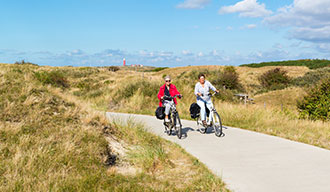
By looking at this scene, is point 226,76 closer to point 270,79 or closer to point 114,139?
point 270,79

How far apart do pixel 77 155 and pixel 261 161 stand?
13.3 feet

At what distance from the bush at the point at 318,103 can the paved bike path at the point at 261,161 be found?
6397mm

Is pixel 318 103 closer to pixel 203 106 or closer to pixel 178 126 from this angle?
pixel 203 106

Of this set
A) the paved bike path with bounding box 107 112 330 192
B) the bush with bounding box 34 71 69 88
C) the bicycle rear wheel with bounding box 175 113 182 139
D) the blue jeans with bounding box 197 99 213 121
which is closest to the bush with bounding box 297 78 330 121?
the paved bike path with bounding box 107 112 330 192

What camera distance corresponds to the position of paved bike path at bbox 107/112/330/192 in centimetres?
577

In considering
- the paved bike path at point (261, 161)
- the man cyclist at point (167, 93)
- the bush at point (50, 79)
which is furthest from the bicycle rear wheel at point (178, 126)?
the bush at point (50, 79)

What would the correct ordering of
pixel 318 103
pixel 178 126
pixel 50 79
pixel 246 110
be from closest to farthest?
pixel 178 126 < pixel 246 110 < pixel 318 103 < pixel 50 79

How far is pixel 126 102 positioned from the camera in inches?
874

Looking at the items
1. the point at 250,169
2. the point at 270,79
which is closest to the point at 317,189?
the point at 250,169

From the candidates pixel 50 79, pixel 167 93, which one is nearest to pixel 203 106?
pixel 167 93

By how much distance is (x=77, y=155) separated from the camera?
22.0 feet

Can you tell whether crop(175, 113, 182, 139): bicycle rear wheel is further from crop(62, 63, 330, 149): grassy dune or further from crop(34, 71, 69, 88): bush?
crop(34, 71, 69, 88): bush

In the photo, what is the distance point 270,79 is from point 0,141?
4465 cm

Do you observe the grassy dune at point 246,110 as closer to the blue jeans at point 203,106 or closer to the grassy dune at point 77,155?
the blue jeans at point 203,106
